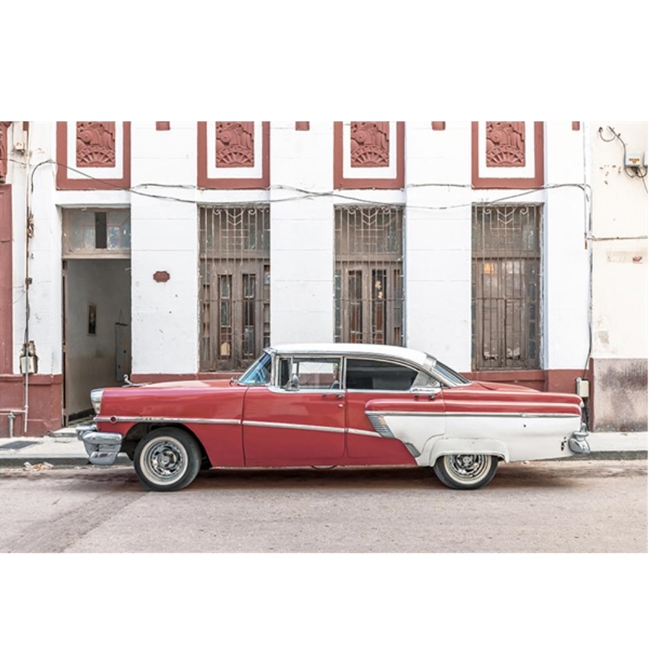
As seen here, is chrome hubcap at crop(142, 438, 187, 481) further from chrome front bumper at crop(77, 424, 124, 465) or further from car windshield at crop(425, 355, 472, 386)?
car windshield at crop(425, 355, 472, 386)

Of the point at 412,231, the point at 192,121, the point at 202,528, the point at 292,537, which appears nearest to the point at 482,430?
the point at 292,537

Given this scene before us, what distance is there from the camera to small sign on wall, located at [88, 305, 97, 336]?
40.4 feet

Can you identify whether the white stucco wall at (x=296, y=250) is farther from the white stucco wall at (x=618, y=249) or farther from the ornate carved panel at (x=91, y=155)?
the white stucco wall at (x=618, y=249)

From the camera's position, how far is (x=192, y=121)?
34.8 feet

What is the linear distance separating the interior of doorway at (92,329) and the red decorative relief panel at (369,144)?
13.9 ft

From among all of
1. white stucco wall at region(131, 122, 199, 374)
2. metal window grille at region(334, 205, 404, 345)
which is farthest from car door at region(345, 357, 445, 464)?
white stucco wall at region(131, 122, 199, 374)

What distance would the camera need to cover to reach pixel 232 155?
1075cm

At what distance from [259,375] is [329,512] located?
1765 millimetres

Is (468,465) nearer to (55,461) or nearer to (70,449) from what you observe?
(55,461)

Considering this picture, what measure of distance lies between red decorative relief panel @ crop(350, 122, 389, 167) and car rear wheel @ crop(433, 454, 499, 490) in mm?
5293

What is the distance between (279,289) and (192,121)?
114 inches

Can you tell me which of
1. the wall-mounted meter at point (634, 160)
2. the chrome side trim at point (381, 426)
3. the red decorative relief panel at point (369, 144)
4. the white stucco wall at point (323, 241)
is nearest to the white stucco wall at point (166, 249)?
the white stucco wall at point (323, 241)

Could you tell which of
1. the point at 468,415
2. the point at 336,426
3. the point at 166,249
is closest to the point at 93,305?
the point at 166,249

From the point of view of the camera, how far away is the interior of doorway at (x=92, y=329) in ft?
37.3
